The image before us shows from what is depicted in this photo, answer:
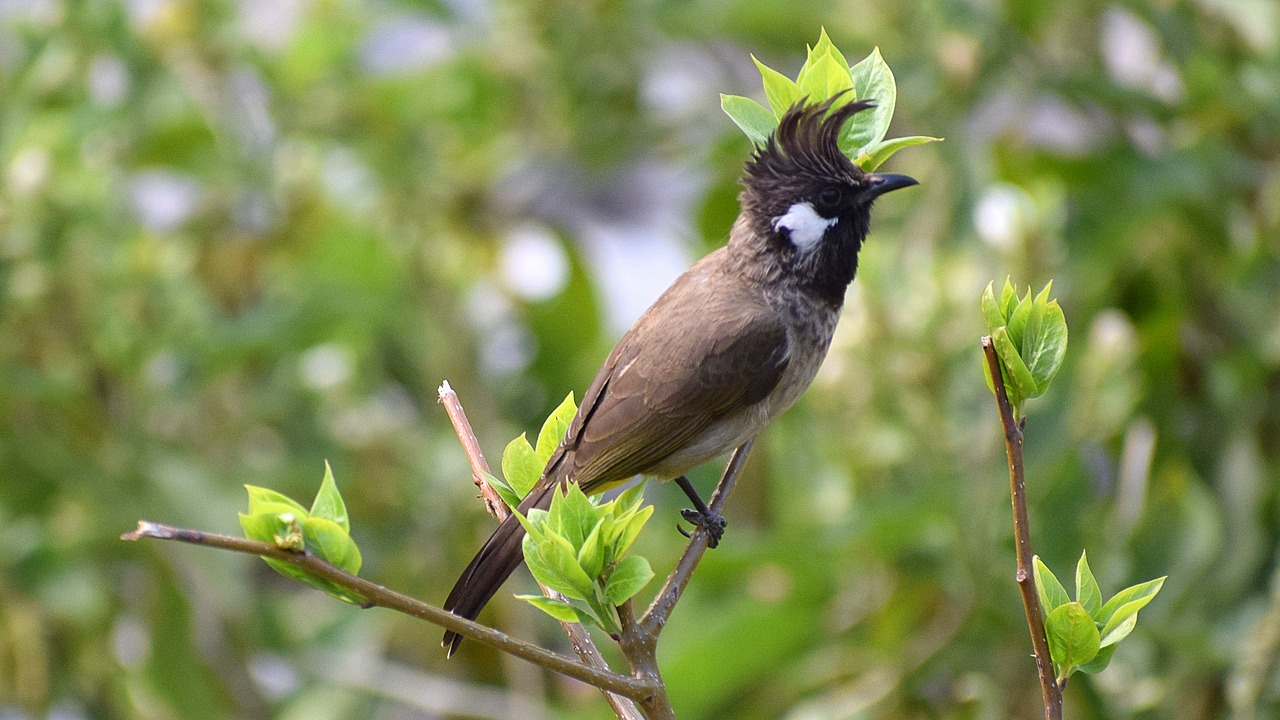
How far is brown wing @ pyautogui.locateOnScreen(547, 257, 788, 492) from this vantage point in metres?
1.94

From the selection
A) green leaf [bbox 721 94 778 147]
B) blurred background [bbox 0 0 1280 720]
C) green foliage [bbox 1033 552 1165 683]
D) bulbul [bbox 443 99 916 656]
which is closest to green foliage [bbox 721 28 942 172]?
green leaf [bbox 721 94 778 147]

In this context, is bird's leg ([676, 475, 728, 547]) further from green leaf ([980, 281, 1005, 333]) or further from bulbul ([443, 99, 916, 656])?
green leaf ([980, 281, 1005, 333])

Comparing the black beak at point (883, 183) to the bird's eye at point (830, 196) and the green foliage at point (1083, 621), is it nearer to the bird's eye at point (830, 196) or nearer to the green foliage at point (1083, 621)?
the bird's eye at point (830, 196)

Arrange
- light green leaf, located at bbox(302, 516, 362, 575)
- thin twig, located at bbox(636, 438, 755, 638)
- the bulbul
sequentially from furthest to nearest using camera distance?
the bulbul → thin twig, located at bbox(636, 438, 755, 638) → light green leaf, located at bbox(302, 516, 362, 575)

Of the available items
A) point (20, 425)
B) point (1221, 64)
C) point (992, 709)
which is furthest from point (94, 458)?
point (1221, 64)

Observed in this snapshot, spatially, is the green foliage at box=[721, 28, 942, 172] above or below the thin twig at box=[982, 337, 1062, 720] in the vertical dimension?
above

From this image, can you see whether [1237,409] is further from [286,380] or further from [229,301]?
[229,301]

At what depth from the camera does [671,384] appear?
1.99 metres

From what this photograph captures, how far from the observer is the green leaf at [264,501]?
1.09 m

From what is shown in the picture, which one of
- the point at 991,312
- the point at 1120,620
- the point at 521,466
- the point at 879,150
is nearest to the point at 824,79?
the point at 879,150

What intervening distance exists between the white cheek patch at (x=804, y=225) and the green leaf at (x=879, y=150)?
0.24 meters

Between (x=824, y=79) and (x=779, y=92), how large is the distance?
0.06 metres

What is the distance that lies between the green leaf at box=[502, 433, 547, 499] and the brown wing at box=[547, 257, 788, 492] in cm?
46

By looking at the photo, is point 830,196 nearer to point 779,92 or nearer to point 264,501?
point 779,92
